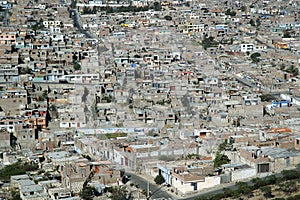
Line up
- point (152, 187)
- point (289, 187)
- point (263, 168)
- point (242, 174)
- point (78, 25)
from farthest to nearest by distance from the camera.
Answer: point (78, 25) → point (263, 168) → point (242, 174) → point (152, 187) → point (289, 187)

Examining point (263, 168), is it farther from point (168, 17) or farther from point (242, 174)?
point (168, 17)

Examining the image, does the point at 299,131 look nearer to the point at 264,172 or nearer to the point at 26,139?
the point at 264,172

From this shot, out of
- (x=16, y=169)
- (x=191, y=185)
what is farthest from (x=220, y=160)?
(x=16, y=169)

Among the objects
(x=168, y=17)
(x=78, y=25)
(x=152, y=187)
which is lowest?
(x=152, y=187)

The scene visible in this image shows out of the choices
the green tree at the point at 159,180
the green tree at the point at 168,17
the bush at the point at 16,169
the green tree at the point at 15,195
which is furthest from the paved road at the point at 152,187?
the green tree at the point at 168,17

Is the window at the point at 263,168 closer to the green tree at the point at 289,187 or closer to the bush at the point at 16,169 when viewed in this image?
the green tree at the point at 289,187

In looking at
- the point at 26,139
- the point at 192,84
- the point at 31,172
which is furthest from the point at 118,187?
the point at 192,84

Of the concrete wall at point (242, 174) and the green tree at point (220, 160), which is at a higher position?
the green tree at point (220, 160)

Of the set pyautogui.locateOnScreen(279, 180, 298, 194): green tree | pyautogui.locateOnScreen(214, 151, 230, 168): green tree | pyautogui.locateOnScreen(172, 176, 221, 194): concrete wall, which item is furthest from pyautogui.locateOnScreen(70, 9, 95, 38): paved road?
pyautogui.locateOnScreen(279, 180, 298, 194): green tree

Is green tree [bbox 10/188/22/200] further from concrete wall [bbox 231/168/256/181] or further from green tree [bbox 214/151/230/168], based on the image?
Result: concrete wall [bbox 231/168/256/181]
